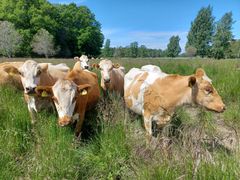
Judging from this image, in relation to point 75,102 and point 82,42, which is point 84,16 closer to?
point 82,42

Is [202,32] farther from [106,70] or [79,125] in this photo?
[79,125]

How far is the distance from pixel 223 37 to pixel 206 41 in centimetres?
1531

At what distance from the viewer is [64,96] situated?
503 cm

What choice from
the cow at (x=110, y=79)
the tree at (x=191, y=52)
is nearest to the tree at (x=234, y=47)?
the tree at (x=191, y=52)

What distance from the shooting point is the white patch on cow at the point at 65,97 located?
496cm

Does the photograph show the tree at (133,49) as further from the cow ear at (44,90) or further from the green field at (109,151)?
the green field at (109,151)

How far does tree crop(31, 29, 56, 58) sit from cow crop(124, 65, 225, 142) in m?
54.2

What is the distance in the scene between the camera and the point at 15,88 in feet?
23.7

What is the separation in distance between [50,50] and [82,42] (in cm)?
1728

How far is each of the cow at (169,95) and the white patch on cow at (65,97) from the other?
50.5 inches

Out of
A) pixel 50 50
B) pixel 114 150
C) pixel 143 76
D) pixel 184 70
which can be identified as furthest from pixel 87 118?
pixel 50 50

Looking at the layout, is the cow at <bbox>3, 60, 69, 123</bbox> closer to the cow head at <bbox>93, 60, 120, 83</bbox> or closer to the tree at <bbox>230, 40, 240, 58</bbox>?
the cow head at <bbox>93, 60, 120, 83</bbox>

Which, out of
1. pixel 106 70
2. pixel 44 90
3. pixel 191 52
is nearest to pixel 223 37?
pixel 191 52

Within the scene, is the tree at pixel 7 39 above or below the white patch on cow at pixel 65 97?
above
